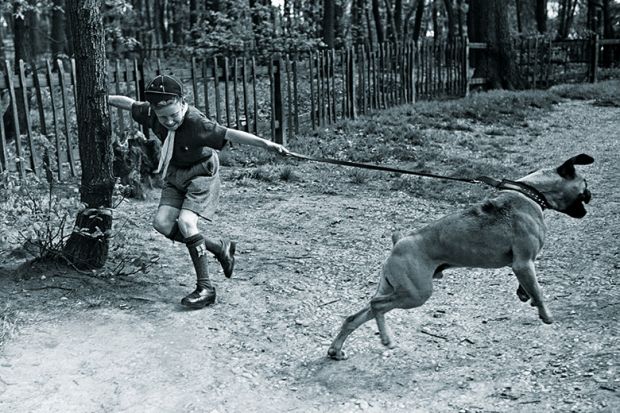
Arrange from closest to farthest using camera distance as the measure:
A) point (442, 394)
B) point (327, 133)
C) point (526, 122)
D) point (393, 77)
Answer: point (442, 394) < point (327, 133) < point (526, 122) < point (393, 77)

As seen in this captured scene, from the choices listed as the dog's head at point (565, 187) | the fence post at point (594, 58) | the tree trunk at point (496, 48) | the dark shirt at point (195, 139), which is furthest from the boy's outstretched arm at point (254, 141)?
the fence post at point (594, 58)

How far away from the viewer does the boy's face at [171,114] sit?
5227mm

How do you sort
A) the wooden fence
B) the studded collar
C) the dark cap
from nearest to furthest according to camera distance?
the studded collar → the dark cap → the wooden fence

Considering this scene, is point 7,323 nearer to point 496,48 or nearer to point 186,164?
point 186,164

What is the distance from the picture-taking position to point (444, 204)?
28.5ft

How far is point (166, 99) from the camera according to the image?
17.1 feet

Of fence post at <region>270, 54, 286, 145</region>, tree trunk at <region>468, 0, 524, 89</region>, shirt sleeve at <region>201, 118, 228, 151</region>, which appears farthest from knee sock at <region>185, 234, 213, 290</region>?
tree trunk at <region>468, 0, 524, 89</region>

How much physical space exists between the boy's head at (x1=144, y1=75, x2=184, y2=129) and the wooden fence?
199cm

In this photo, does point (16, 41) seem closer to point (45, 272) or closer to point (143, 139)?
point (143, 139)

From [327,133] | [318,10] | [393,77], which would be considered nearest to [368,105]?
[393,77]

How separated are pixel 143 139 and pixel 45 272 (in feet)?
10.5

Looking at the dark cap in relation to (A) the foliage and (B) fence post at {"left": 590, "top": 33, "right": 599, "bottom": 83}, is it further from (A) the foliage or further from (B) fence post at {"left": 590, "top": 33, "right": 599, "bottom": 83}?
(B) fence post at {"left": 590, "top": 33, "right": 599, "bottom": 83}

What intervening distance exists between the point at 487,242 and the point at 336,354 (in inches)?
47.5

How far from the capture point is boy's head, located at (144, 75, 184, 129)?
204 inches
